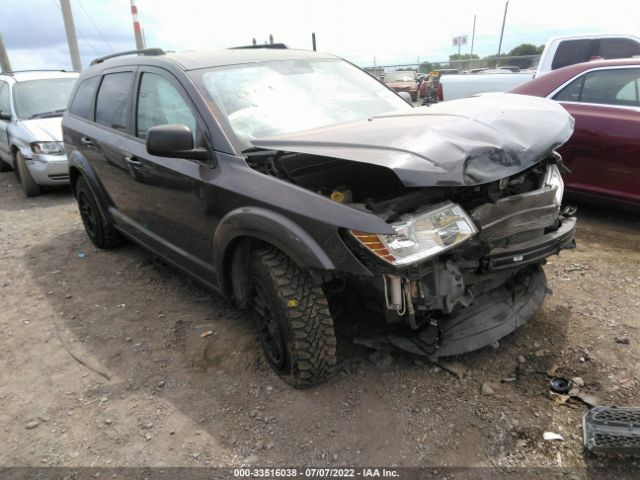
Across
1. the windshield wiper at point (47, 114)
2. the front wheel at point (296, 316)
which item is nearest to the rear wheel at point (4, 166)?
the windshield wiper at point (47, 114)

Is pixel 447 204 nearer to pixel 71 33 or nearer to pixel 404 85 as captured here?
pixel 71 33

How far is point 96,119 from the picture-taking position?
432 cm

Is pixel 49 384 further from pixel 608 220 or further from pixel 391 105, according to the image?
pixel 608 220

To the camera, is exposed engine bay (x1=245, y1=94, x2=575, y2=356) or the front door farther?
the front door

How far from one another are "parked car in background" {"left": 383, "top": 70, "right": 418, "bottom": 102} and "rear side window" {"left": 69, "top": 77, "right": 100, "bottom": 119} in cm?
1402

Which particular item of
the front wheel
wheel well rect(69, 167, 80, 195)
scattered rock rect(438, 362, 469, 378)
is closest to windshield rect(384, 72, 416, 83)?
wheel well rect(69, 167, 80, 195)

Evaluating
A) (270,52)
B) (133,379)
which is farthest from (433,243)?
(270,52)

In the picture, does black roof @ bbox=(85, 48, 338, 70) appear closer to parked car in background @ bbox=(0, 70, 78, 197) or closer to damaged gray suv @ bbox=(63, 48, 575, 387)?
damaged gray suv @ bbox=(63, 48, 575, 387)

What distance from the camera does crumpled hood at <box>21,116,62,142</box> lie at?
6.95 m

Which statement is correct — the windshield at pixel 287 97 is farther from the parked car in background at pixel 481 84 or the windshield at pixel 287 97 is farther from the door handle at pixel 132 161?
the parked car in background at pixel 481 84

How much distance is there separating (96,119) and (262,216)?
2.72 metres

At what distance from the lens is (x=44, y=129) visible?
7074mm

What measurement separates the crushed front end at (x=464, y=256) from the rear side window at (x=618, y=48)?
5.20 metres

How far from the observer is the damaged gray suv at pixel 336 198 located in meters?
2.18
